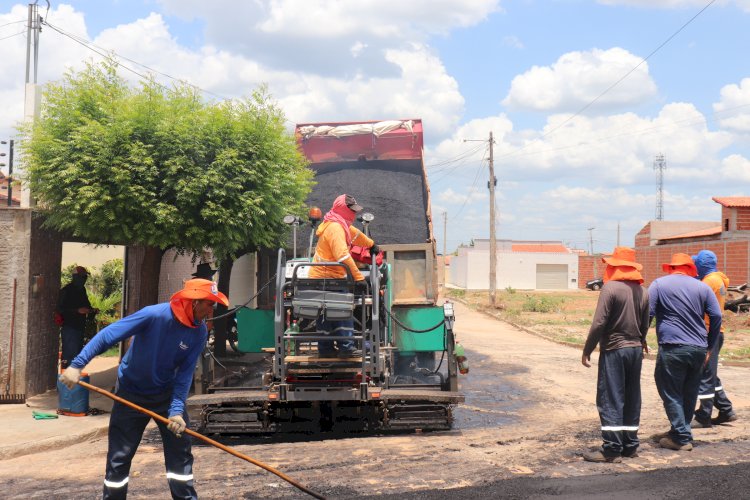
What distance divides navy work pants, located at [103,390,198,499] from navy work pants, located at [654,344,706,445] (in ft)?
13.4

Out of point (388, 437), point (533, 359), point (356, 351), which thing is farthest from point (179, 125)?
point (533, 359)

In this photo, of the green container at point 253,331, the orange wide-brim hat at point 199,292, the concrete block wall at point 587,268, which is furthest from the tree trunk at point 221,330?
the concrete block wall at point 587,268

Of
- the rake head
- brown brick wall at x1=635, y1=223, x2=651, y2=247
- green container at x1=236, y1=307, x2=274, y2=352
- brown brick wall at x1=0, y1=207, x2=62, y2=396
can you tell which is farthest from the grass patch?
brown brick wall at x1=635, y1=223, x2=651, y2=247

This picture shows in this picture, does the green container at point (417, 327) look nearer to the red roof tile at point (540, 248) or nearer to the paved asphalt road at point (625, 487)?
the paved asphalt road at point (625, 487)

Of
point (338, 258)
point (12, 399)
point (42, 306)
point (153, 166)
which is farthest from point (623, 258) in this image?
point (12, 399)

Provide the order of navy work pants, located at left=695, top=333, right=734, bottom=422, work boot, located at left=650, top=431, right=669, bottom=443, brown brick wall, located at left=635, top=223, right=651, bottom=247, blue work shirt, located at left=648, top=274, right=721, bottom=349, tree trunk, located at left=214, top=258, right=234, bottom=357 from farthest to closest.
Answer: brown brick wall, located at left=635, top=223, right=651, bottom=247 → tree trunk, located at left=214, top=258, right=234, bottom=357 → navy work pants, located at left=695, top=333, right=734, bottom=422 → work boot, located at left=650, top=431, right=669, bottom=443 → blue work shirt, located at left=648, top=274, right=721, bottom=349

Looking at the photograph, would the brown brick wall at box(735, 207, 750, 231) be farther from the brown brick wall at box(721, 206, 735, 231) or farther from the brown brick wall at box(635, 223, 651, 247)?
the brown brick wall at box(635, 223, 651, 247)

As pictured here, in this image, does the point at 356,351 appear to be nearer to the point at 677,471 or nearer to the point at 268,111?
the point at 677,471

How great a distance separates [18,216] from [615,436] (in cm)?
760

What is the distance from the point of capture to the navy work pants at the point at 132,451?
14.6ft

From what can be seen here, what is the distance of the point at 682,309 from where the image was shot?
637cm

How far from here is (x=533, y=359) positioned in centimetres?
1441

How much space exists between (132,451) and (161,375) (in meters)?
0.51

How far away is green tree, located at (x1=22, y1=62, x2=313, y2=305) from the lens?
8.52 meters
